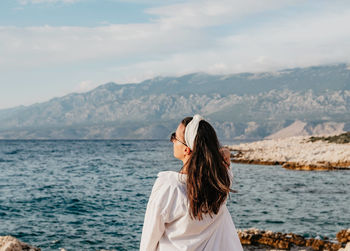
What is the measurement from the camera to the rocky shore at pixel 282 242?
9906mm

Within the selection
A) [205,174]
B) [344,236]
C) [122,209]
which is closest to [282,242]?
[344,236]

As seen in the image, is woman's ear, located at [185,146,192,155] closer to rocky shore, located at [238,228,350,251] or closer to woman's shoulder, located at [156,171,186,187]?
woman's shoulder, located at [156,171,186,187]

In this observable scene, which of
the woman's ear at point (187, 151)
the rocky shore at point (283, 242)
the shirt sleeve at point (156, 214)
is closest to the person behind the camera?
the shirt sleeve at point (156, 214)

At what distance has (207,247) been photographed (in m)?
2.74

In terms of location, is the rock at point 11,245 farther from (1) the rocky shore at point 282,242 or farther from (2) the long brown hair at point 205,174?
(2) the long brown hair at point 205,174

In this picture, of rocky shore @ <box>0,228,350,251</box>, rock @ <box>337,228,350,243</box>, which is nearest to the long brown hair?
rocky shore @ <box>0,228,350,251</box>

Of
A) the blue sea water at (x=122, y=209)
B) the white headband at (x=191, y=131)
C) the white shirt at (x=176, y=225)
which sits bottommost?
the blue sea water at (x=122, y=209)

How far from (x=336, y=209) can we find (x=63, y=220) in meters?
10.6

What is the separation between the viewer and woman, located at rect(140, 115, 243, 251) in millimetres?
2576

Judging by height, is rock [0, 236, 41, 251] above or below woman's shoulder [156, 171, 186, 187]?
below

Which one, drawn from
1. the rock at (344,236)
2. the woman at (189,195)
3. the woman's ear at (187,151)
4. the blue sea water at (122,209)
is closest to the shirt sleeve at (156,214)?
the woman at (189,195)

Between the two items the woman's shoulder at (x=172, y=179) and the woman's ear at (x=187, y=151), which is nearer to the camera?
the woman's shoulder at (x=172, y=179)

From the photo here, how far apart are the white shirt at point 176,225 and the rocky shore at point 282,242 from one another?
7565 mm

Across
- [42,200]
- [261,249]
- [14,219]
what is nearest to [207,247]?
[261,249]
